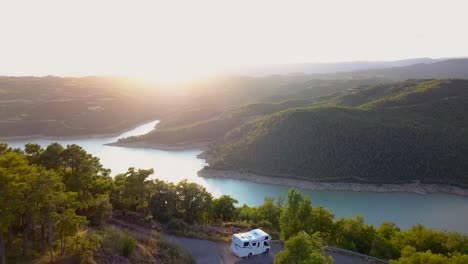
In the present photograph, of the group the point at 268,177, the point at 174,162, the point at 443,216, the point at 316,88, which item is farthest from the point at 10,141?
the point at 316,88

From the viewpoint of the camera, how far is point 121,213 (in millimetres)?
16125

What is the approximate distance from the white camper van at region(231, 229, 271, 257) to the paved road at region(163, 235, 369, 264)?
7.1 inches

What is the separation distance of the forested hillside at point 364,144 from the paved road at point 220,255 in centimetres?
2635

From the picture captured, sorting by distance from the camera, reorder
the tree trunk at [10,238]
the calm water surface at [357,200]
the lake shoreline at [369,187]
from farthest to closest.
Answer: the lake shoreline at [369,187] < the calm water surface at [357,200] < the tree trunk at [10,238]

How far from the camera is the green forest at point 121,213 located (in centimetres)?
959

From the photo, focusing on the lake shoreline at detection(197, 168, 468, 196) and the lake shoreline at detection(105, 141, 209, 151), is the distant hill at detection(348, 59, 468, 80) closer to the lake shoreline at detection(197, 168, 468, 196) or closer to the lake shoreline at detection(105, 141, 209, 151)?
the lake shoreline at detection(105, 141, 209, 151)

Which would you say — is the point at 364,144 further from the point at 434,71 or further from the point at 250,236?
the point at 434,71

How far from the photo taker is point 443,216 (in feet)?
106

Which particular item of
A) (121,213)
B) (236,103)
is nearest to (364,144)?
(121,213)

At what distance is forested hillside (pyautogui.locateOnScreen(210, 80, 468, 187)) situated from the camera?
130 ft

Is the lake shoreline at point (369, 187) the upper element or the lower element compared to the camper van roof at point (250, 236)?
lower

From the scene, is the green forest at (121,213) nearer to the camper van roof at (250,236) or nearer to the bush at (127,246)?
the bush at (127,246)

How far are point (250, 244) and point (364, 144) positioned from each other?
3293 cm

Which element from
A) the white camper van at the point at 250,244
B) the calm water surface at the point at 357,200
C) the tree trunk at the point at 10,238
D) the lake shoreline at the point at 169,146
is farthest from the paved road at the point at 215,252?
the lake shoreline at the point at 169,146
